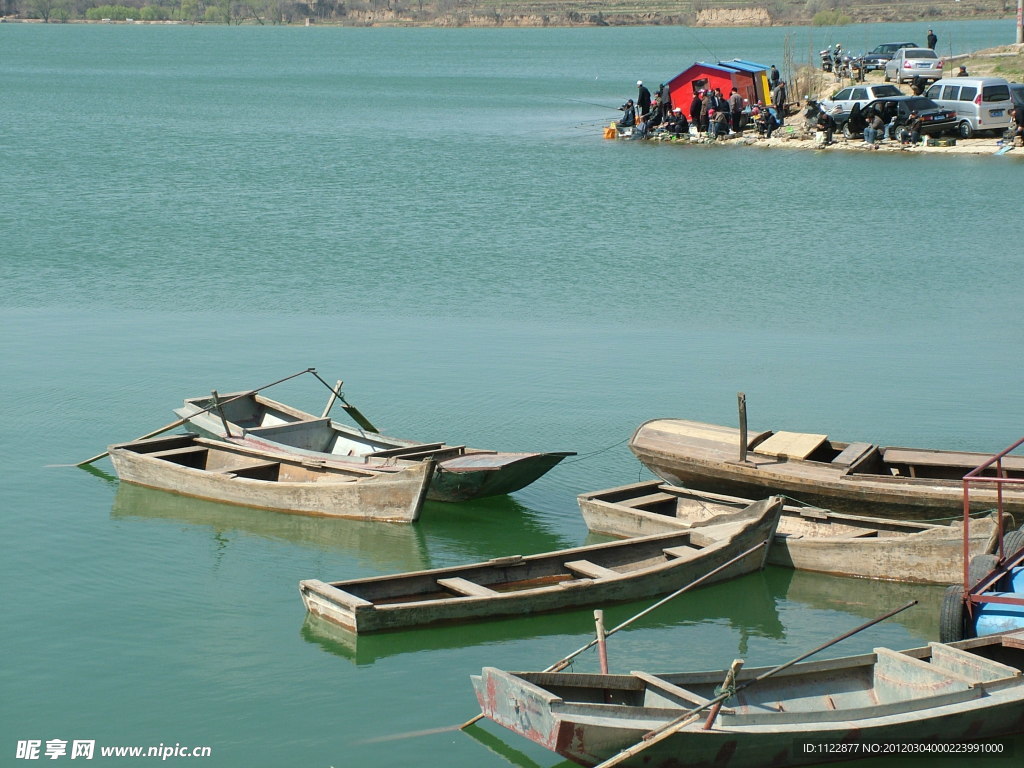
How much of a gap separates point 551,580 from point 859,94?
35.1 meters

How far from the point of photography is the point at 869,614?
11938 mm

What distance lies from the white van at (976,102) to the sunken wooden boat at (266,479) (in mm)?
31737

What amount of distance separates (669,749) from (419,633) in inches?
133

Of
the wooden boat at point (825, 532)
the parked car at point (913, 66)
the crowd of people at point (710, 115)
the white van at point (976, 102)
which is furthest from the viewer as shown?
the parked car at point (913, 66)

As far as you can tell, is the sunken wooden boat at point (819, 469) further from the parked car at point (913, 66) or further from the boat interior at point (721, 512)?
the parked car at point (913, 66)

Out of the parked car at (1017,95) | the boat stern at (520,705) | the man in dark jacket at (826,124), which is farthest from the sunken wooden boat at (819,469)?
the man in dark jacket at (826,124)

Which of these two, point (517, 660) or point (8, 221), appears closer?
point (517, 660)

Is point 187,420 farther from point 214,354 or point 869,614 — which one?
point 869,614

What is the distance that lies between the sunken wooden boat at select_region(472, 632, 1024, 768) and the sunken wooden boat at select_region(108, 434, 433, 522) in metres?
5.10

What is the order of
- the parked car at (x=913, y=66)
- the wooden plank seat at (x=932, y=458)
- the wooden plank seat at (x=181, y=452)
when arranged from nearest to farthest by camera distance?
the wooden plank seat at (x=932, y=458) → the wooden plank seat at (x=181, y=452) → the parked car at (x=913, y=66)

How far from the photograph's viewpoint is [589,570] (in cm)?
1206

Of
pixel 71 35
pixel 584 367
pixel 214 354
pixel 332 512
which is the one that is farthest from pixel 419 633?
pixel 71 35

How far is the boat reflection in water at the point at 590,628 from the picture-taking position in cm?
1109

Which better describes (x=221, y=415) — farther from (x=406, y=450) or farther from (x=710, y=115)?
(x=710, y=115)
